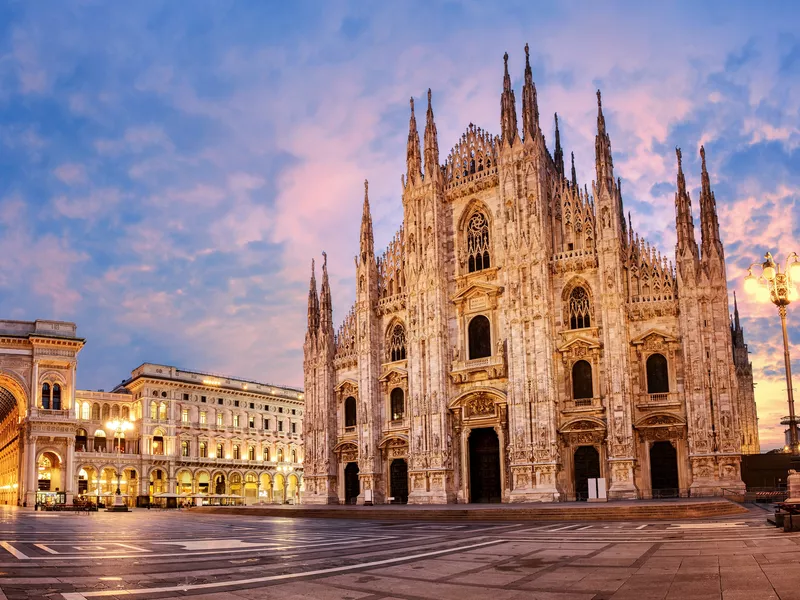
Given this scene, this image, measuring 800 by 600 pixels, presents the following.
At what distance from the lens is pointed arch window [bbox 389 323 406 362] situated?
5022 cm

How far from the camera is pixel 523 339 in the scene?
43.1 m

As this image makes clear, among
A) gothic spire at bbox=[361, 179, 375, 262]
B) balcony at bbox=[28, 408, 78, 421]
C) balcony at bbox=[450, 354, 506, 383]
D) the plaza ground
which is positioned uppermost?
gothic spire at bbox=[361, 179, 375, 262]

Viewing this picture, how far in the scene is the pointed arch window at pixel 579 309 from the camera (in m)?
42.8

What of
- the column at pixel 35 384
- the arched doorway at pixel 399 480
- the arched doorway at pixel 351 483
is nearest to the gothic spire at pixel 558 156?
the arched doorway at pixel 399 480

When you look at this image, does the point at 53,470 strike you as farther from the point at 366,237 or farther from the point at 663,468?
the point at 663,468

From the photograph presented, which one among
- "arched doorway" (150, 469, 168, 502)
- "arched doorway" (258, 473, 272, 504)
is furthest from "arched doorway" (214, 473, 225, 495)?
"arched doorway" (150, 469, 168, 502)

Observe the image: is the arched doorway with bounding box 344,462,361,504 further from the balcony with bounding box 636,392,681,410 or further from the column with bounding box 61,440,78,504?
the column with bounding box 61,440,78,504

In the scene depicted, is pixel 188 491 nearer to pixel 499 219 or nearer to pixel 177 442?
pixel 177 442

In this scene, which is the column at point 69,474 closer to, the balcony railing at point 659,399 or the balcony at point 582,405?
the balcony at point 582,405

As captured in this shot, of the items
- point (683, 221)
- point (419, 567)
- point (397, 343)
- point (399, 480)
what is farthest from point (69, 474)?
point (419, 567)

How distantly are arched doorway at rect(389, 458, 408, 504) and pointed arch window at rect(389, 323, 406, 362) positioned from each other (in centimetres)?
695

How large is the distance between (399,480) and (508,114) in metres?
25.0

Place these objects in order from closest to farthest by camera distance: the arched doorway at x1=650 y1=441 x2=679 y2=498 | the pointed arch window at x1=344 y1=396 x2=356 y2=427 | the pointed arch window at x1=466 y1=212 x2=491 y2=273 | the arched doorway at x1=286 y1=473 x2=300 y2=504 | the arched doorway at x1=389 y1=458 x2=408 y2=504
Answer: the arched doorway at x1=650 y1=441 x2=679 y2=498
the pointed arch window at x1=466 y1=212 x2=491 y2=273
the arched doorway at x1=389 y1=458 x2=408 y2=504
the pointed arch window at x1=344 y1=396 x2=356 y2=427
the arched doorway at x1=286 y1=473 x2=300 y2=504

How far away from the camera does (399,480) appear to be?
48906mm
